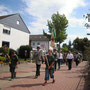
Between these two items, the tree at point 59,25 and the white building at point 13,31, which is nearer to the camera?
the white building at point 13,31

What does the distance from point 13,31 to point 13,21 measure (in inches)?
85.2

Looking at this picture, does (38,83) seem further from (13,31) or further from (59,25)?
Result: (59,25)

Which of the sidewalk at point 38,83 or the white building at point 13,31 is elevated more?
the white building at point 13,31

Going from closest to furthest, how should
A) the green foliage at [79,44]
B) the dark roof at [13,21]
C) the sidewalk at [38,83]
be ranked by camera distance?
the sidewalk at [38,83] → the dark roof at [13,21] → the green foliage at [79,44]

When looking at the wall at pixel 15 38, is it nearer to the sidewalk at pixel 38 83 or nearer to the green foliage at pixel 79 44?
the sidewalk at pixel 38 83

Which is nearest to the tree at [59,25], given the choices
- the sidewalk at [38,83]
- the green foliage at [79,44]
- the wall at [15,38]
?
the wall at [15,38]

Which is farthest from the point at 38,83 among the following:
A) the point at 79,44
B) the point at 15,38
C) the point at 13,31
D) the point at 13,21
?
the point at 79,44

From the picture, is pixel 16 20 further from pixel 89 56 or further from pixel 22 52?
pixel 89 56

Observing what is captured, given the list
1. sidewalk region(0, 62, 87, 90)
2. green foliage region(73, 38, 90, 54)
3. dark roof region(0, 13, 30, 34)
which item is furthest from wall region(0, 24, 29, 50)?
green foliage region(73, 38, 90, 54)

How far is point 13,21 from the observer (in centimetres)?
2684

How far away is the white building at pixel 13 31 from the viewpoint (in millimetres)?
23781

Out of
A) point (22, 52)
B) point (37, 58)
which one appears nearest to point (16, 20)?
point (22, 52)

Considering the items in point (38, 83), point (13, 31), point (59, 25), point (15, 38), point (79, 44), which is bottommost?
point (38, 83)

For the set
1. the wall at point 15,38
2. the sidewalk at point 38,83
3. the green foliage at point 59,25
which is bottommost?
the sidewalk at point 38,83
